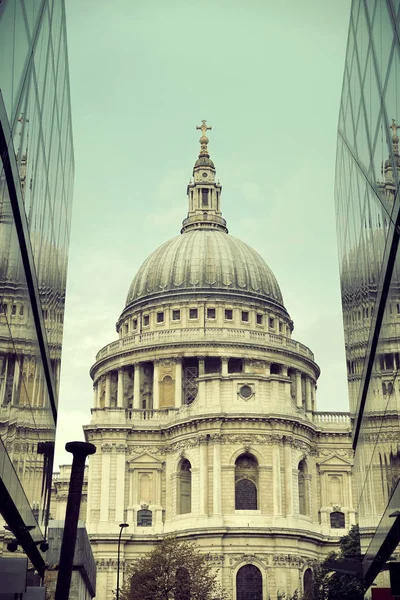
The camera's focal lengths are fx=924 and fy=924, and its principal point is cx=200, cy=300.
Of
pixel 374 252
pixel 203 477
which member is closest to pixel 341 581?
pixel 203 477

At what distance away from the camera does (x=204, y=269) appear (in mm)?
102125

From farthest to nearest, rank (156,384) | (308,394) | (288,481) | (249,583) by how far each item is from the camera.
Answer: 1. (308,394)
2. (156,384)
3. (288,481)
4. (249,583)

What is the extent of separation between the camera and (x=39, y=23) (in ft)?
75.2

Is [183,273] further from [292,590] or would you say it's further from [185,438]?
[292,590]

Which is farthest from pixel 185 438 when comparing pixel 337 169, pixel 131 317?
pixel 337 169

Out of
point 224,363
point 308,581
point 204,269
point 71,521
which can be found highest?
point 204,269

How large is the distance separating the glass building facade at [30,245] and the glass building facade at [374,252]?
25.9 feet

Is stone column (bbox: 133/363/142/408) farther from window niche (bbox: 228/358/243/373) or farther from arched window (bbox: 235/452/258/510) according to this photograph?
arched window (bbox: 235/452/258/510)

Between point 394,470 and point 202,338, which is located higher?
point 202,338

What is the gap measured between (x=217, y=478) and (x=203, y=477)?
4.30ft

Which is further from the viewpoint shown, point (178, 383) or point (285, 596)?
point (178, 383)

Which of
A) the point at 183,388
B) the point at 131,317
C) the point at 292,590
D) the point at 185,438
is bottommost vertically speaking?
the point at 292,590

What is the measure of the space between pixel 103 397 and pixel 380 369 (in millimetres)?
74110

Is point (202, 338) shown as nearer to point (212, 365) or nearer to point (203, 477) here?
point (212, 365)
